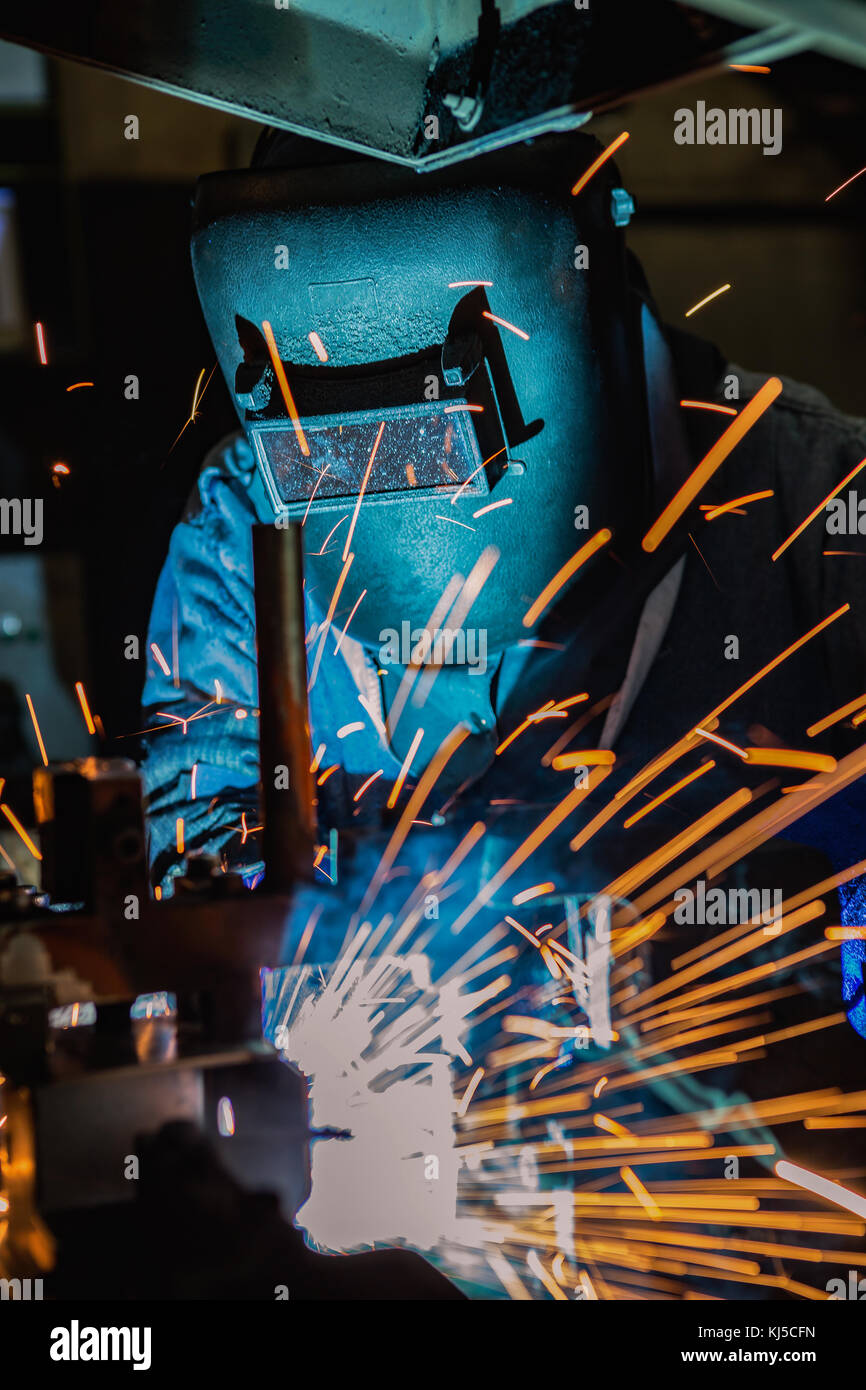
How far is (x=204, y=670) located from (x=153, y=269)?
1154mm

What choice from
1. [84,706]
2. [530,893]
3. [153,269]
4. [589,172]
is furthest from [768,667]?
[84,706]

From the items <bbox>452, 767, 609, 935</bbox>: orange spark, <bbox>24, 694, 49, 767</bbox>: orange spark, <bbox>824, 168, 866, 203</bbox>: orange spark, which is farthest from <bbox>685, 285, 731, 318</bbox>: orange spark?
<bbox>452, 767, 609, 935</bbox>: orange spark

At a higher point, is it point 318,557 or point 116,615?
point 116,615

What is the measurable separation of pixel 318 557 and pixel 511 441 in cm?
34

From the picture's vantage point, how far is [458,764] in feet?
5.40

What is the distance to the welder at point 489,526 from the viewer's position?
1.19 metres

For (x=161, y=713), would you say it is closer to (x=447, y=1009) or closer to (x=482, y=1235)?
(x=447, y=1009)

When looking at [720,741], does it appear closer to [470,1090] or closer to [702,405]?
[702,405]

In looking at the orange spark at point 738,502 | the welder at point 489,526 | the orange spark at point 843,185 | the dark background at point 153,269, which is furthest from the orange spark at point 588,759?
the orange spark at point 843,185

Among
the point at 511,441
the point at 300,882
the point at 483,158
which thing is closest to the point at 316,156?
the point at 483,158

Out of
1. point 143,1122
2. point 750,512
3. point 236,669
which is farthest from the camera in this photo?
point 236,669

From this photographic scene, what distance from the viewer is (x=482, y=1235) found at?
4.05 ft

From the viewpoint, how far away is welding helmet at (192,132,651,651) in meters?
1.18

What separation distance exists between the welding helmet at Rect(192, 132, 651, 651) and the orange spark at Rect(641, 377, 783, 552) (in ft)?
0.82
